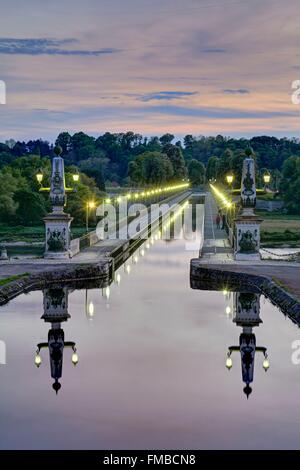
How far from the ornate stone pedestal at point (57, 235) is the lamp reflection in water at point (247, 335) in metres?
10.0

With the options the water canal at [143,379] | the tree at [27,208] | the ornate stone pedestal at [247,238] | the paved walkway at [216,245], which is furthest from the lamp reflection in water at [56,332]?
the tree at [27,208]

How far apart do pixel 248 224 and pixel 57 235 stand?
9183 mm

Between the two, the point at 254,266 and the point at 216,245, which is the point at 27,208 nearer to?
the point at 216,245

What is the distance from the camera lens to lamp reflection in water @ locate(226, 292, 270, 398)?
828 inches

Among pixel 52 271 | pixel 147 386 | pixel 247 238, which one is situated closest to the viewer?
pixel 147 386

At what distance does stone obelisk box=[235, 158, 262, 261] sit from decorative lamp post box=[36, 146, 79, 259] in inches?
324

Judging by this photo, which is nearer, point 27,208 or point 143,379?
Answer: point 143,379

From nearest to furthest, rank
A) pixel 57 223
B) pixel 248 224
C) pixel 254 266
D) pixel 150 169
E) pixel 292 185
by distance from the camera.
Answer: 1. pixel 254 266
2. pixel 248 224
3. pixel 57 223
4. pixel 292 185
5. pixel 150 169

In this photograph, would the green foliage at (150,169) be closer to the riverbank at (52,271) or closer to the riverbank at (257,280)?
the riverbank at (52,271)

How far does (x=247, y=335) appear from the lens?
25.8m

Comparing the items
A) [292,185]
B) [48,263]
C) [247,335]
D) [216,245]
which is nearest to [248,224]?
[216,245]

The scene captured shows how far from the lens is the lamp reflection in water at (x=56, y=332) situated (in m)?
21.4

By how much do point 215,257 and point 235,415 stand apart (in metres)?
23.6
